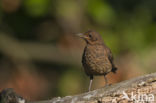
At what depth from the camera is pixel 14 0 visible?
1032 centimetres

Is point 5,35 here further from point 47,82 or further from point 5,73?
point 47,82

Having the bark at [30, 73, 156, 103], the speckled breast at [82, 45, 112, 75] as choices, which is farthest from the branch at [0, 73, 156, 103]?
the speckled breast at [82, 45, 112, 75]

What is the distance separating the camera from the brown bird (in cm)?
739

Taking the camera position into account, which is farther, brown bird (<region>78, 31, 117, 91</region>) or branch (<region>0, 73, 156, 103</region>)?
brown bird (<region>78, 31, 117, 91</region>)

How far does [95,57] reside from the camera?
7.45 meters

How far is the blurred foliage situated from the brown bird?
1.55 meters

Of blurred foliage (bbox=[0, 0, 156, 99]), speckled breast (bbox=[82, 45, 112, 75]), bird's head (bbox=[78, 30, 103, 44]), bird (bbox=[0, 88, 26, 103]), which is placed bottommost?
bird (bbox=[0, 88, 26, 103])

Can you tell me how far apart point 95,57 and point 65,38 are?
4289 mm

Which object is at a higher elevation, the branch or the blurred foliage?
the blurred foliage

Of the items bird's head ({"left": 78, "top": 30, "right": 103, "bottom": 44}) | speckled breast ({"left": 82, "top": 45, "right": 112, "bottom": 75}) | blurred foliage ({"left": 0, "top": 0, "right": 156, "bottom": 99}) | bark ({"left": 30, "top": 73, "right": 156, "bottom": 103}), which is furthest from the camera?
blurred foliage ({"left": 0, "top": 0, "right": 156, "bottom": 99})

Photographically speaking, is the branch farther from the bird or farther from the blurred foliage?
the blurred foliage

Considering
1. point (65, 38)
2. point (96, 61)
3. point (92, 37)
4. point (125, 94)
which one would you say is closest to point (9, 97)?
point (125, 94)

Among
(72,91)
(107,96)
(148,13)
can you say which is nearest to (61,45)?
(72,91)

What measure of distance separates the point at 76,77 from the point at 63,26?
4.28 ft
